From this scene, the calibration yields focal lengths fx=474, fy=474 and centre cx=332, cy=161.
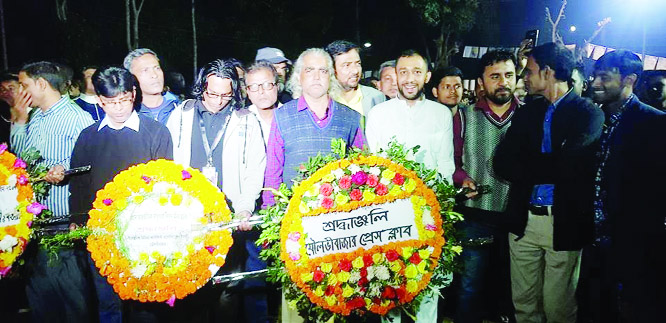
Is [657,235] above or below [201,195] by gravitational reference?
below

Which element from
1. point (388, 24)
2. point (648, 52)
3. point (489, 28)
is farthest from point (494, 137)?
point (489, 28)

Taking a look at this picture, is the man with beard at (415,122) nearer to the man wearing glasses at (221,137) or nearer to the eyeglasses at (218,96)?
the man wearing glasses at (221,137)

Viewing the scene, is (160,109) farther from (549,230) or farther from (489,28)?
(489,28)

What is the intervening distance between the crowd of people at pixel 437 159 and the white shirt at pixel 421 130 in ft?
0.04

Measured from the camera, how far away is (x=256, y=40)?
1032 inches

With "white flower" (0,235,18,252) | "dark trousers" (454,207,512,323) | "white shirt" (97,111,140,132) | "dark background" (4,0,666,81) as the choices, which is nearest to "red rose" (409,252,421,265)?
"dark trousers" (454,207,512,323)

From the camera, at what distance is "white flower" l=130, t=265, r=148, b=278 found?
350 centimetres

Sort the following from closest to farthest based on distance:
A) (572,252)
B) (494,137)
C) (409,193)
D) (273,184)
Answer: (409,193)
(572,252)
(273,184)
(494,137)

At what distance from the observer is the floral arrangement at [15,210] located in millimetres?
3914

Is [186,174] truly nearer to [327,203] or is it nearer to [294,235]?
[294,235]

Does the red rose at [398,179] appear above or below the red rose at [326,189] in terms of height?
above

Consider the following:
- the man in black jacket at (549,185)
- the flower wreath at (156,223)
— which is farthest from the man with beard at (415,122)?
the flower wreath at (156,223)

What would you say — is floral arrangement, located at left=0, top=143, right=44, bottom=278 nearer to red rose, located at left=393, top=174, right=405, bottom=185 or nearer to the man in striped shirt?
the man in striped shirt

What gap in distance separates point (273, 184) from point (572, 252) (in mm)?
2584
